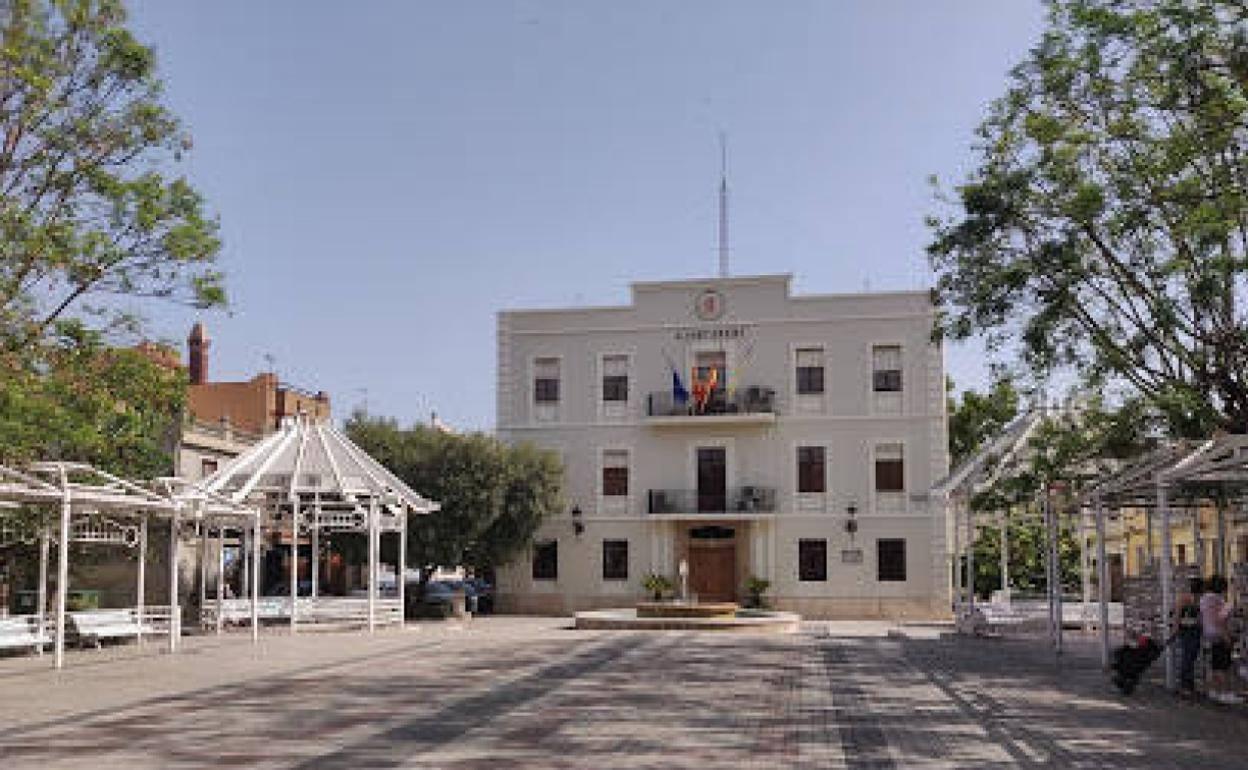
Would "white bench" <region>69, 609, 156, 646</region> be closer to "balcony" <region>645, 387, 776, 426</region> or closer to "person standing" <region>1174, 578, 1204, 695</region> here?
"person standing" <region>1174, 578, 1204, 695</region>

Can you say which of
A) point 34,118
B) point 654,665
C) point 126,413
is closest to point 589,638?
point 654,665

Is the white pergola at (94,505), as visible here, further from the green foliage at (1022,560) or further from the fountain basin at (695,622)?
the green foliage at (1022,560)

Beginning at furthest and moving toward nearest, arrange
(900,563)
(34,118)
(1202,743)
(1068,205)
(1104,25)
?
1. (900,563)
2. (1068,205)
3. (34,118)
4. (1104,25)
5. (1202,743)

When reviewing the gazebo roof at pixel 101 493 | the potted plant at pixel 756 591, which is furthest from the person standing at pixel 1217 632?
the potted plant at pixel 756 591

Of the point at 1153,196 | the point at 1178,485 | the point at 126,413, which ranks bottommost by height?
the point at 1178,485

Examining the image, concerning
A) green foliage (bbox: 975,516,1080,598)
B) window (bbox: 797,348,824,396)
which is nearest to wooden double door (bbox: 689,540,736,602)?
window (bbox: 797,348,824,396)

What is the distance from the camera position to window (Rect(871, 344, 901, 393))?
34.6 metres

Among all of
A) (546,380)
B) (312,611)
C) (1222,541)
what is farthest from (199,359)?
(1222,541)

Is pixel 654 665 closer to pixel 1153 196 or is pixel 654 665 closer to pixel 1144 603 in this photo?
pixel 1144 603

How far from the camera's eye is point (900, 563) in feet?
112

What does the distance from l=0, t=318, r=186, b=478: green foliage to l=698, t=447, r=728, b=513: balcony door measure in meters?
20.3

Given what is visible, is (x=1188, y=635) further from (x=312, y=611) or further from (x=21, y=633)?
(x=312, y=611)

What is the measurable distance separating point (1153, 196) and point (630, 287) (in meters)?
23.5

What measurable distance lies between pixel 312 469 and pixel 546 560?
1254 cm
